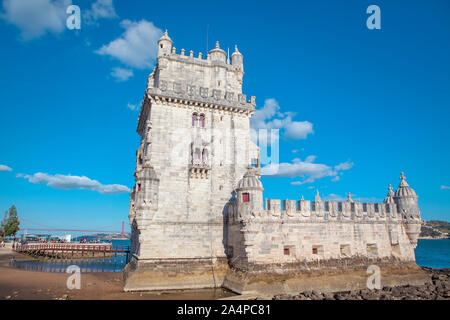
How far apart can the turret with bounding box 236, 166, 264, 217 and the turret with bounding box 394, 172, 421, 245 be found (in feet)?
51.3

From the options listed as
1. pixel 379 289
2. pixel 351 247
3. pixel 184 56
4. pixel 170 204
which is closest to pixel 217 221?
pixel 170 204

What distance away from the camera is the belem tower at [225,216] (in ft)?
71.5

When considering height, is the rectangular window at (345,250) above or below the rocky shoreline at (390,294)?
above

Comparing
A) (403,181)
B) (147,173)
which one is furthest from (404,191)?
(147,173)

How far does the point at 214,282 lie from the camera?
75.5 feet

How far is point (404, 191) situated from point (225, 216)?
18.0m

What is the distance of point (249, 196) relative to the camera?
22.2 m

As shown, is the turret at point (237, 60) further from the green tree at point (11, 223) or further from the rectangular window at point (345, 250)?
the green tree at point (11, 223)

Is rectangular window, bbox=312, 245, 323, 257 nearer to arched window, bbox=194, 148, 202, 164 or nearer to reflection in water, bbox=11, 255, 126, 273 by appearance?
arched window, bbox=194, 148, 202, 164

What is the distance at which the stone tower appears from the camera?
2214 cm


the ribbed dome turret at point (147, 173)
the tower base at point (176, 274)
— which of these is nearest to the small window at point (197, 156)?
the ribbed dome turret at point (147, 173)

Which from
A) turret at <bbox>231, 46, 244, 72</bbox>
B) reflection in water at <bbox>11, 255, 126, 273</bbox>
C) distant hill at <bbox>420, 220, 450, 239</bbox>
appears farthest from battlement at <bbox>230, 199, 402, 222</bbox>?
distant hill at <bbox>420, 220, 450, 239</bbox>

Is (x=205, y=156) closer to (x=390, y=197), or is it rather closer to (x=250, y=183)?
(x=250, y=183)

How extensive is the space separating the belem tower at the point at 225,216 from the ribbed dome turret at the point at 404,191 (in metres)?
0.10
